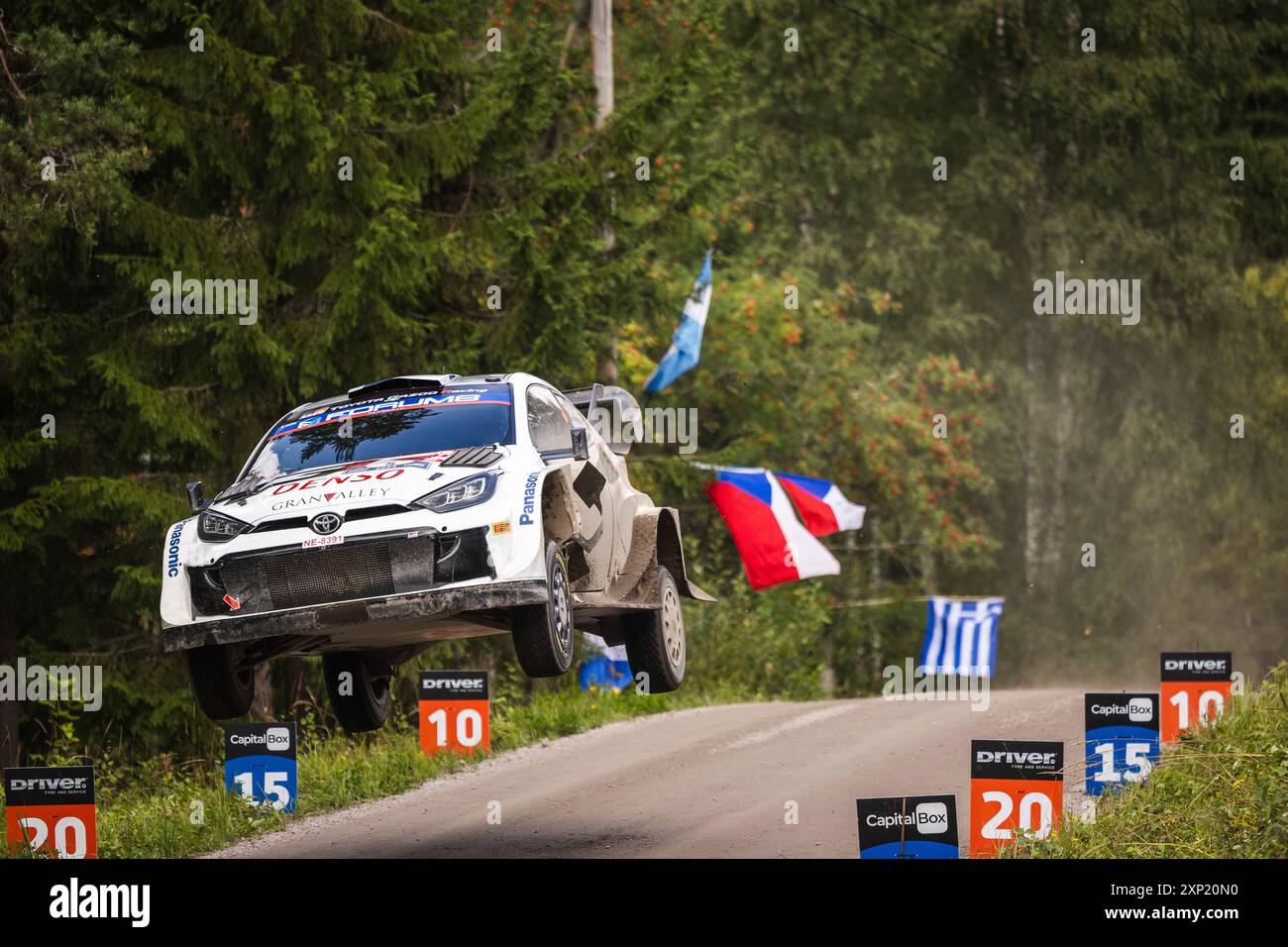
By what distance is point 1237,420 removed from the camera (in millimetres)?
36500

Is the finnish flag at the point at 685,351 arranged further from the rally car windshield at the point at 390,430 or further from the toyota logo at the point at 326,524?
the toyota logo at the point at 326,524

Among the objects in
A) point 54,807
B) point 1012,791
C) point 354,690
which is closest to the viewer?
point 1012,791

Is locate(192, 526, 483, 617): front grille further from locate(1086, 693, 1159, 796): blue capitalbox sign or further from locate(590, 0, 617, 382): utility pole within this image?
locate(590, 0, 617, 382): utility pole

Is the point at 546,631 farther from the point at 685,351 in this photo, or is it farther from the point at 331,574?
the point at 685,351

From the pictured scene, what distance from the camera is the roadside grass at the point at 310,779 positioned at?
1181cm

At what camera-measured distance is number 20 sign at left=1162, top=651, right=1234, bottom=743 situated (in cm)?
1395

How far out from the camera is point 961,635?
28219 mm

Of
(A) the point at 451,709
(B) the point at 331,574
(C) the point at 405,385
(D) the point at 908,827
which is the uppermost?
(C) the point at 405,385

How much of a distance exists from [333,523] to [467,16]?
13063mm

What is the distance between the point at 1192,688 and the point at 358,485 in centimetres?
811

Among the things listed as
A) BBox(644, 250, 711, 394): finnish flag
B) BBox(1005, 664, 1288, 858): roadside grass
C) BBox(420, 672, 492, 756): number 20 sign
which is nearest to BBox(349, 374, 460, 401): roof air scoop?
BBox(1005, 664, 1288, 858): roadside grass

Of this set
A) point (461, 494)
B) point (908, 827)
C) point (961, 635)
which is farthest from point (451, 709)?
point (961, 635)
